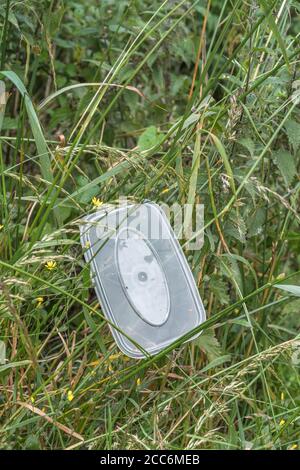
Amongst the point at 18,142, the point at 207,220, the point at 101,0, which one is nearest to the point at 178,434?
the point at 207,220

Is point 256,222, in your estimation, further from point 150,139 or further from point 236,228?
point 150,139

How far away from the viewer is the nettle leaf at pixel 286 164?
2.08m

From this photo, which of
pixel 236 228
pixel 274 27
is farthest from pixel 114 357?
pixel 274 27

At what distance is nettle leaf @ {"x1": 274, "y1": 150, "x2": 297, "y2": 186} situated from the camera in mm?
2082

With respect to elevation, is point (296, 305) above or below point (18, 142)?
below

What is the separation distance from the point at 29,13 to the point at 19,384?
3.41 feet

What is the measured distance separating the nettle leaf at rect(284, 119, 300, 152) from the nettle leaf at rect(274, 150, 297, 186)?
7 cm

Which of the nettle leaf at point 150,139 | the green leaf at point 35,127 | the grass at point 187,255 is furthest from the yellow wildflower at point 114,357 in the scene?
the nettle leaf at point 150,139

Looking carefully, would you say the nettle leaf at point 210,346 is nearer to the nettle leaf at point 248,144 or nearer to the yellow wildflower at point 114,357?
the yellow wildflower at point 114,357

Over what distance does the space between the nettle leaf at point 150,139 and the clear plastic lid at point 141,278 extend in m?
0.27

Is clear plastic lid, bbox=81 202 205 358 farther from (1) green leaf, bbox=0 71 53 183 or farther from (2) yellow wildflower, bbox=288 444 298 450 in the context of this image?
(2) yellow wildflower, bbox=288 444 298 450

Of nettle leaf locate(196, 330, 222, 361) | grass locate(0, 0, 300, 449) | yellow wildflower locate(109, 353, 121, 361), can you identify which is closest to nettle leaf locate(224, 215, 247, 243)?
grass locate(0, 0, 300, 449)
